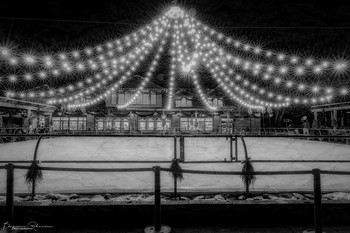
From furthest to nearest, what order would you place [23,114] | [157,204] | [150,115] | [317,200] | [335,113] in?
[150,115], [23,114], [335,113], [157,204], [317,200]

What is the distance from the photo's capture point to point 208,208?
11.8 ft

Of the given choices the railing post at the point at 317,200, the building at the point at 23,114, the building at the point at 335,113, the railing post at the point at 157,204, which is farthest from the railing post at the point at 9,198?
the building at the point at 335,113

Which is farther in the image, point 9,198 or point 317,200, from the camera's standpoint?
point 9,198

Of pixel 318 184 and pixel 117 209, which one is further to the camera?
pixel 117 209

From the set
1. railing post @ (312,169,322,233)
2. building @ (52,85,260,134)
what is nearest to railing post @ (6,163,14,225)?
railing post @ (312,169,322,233)

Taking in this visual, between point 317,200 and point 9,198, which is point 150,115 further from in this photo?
point 317,200

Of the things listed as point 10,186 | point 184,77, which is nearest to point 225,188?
point 10,186

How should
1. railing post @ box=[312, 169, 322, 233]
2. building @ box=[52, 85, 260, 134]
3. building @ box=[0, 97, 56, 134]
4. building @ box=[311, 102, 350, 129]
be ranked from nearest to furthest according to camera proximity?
railing post @ box=[312, 169, 322, 233], building @ box=[0, 97, 56, 134], building @ box=[311, 102, 350, 129], building @ box=[52, 85, 260, 134]

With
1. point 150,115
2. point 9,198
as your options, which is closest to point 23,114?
point 150,115

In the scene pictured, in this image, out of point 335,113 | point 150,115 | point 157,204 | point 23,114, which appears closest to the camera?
point 157,204

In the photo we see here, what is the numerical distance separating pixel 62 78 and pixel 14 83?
5.95 m

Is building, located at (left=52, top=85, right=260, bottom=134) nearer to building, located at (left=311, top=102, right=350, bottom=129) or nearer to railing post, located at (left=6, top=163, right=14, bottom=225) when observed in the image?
building, located at (left=311, top=102, right=350, bottom=129)

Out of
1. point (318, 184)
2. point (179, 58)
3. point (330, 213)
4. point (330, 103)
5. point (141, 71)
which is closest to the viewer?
point (318, 184)

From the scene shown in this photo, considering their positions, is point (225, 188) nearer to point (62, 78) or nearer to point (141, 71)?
point (141, 71)
